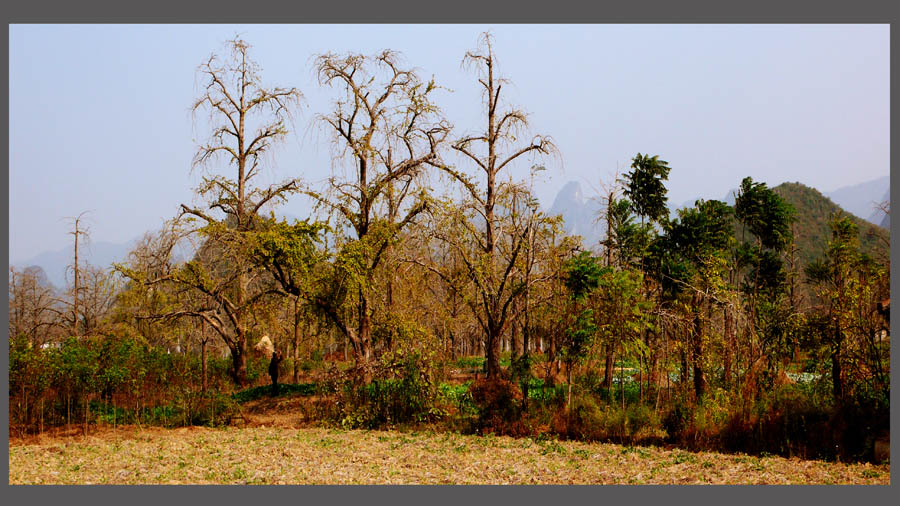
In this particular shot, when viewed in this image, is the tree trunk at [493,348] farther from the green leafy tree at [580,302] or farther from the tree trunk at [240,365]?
the tree trunk at [240,365]

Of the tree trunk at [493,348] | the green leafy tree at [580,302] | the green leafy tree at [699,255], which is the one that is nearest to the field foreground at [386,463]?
the green leafy tree at [580,302]

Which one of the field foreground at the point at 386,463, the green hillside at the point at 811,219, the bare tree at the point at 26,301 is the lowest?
the field foreground at the point at 386,463

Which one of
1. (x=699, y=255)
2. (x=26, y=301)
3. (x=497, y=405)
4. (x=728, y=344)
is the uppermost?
(x=699, y=255)

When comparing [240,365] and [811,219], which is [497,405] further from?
[811,219]

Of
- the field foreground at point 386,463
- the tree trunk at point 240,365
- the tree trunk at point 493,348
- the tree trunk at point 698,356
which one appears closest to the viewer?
the field foreground at point 386,463

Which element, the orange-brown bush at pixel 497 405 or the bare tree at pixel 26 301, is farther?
the bare tree at pixel 26 301

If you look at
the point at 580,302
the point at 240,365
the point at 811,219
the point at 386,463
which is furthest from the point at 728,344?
the point at 811,219

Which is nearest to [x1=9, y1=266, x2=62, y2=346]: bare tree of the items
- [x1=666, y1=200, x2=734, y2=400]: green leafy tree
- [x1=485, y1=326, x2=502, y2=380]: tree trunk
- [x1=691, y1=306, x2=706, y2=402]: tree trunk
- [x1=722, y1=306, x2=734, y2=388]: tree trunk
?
[x1=485, y1=326, x2=502, y2=380]: tree trunk

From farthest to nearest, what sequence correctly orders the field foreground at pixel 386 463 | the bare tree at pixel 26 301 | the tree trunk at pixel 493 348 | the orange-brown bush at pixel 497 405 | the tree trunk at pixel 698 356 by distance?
1. the bare tree at pixel 26 301
2. the tree trunk at pixel 493 348
3. the orange-brown bush at pixel 497 405
4. the tree trunk at pixel 698 356
5. the field foreground at pixel 386 463

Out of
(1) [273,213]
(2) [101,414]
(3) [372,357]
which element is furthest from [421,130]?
(2) [101,414]

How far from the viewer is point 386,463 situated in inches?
347

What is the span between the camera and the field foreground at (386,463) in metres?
8.00

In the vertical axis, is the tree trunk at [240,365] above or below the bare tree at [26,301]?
below

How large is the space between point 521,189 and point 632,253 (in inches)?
86.2
